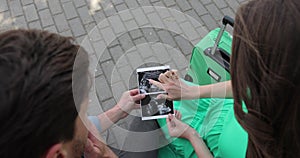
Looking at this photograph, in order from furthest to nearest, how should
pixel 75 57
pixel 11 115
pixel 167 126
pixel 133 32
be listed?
pixel 133 32
pixel 167 126
pixel 75 57
pixel 11 115

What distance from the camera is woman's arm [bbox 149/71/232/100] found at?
4.42 ft

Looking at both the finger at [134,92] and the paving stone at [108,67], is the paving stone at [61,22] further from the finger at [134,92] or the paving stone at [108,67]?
the finger at [134,92]

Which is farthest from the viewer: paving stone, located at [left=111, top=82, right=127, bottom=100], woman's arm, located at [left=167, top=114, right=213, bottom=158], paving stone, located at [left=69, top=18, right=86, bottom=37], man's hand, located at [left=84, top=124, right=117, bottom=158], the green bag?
paving stone, located at [left=69, top=18, right=86, bottom=37]

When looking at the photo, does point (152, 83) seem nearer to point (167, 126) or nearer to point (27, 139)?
point (167, 126)

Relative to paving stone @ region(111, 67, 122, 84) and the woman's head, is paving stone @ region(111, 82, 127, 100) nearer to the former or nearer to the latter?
paving stone @ region(111, 67, 122, 84)

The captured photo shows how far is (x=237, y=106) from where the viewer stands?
0.91 metres

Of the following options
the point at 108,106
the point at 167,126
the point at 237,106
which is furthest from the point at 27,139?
the point at 108,106

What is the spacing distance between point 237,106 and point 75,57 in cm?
45

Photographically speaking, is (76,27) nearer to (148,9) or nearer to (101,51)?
(101,51)

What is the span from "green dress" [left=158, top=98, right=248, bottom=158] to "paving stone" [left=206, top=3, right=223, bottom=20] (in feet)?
4.10

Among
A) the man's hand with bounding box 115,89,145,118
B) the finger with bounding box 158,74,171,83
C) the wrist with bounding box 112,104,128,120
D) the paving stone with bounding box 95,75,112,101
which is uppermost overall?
the finger with bounding box 158,74,171,83

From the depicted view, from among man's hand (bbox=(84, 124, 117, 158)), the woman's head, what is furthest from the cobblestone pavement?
the woman's head

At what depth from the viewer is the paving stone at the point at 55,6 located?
8.39ft

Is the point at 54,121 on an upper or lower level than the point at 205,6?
upper
